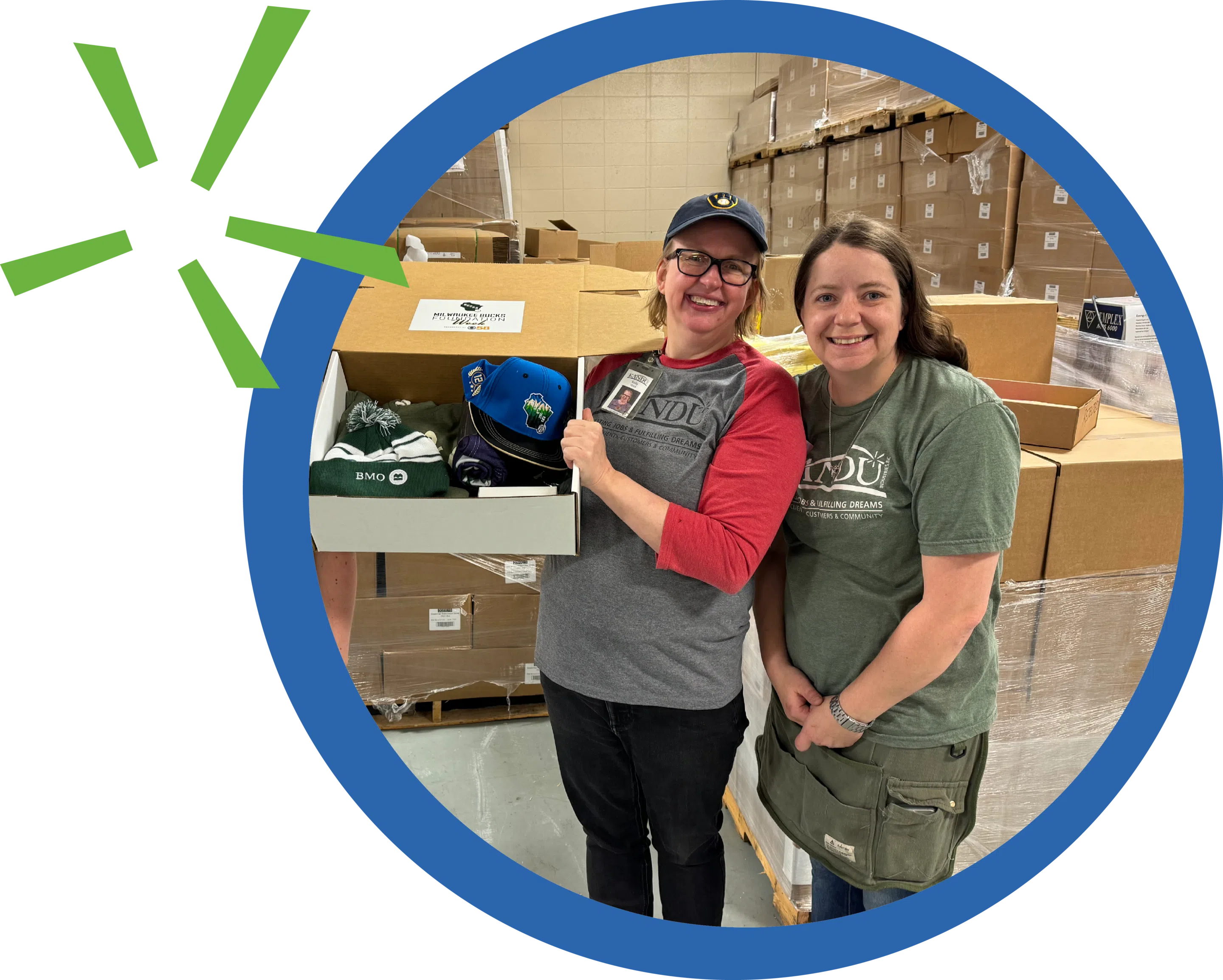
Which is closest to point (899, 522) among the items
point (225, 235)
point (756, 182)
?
point (225, 235)

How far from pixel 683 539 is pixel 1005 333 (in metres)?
1.35

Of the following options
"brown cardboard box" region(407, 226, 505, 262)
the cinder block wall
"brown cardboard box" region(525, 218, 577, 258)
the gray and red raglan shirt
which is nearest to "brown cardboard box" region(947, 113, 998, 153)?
"brown cardboard box" region(525, 218, 577, 258)

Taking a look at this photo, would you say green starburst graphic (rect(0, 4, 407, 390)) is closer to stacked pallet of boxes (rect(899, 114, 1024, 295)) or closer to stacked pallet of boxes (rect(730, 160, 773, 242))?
stacked pallet of boxes (rect(899, 114, 1024, 295))

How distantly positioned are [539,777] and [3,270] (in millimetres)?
2007

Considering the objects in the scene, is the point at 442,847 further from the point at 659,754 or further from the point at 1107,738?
the point at 1107,738

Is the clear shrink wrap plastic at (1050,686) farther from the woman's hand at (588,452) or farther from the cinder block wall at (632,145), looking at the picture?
the cinder block wall at (632,145)

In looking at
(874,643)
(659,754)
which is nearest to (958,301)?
(874,643)

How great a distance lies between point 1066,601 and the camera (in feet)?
5.69

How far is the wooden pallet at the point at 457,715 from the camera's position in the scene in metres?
2.82

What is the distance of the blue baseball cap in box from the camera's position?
132 cm

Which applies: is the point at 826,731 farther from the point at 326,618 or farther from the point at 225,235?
the point at 225,235

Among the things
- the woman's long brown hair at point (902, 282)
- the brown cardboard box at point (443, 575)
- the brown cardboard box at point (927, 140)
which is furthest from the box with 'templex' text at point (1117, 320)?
the brown cardboard box at point (443, 575)

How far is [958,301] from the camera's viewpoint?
6.95ft

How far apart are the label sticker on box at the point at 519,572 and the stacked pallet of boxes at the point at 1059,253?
1972 millimetres
